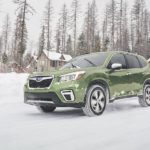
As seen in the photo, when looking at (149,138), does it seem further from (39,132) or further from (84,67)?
(84,67)

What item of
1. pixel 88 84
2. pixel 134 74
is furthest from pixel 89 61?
pixel 134 74

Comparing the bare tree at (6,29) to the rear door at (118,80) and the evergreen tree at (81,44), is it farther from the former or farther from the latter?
the rear door at (118,80)

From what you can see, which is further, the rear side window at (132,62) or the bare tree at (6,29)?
the bare tree at (6,29)

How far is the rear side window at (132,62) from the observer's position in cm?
977

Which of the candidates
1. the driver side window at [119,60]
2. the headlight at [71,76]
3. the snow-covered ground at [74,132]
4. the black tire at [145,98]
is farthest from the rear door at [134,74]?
the headlight at [71,76]

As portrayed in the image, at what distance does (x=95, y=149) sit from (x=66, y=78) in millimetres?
3349

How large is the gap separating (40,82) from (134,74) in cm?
294

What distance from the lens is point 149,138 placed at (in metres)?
5.23

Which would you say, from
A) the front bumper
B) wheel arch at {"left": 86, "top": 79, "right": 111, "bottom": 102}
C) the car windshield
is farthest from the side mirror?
the front bumper

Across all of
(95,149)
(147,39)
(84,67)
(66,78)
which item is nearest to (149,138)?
(95,149)

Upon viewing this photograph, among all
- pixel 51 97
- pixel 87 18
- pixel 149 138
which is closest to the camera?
pixel 149 138

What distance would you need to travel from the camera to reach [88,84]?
7.92 meters

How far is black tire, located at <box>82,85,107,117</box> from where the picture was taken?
785 cm

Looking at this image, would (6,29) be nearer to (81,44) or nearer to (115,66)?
(81,44)
